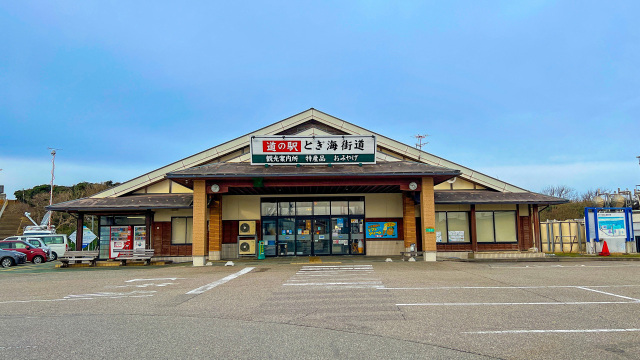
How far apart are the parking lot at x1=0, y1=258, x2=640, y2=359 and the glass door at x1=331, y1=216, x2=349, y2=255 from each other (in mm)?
9696

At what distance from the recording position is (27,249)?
27.1 metres

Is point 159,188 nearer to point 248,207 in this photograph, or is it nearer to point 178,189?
point 178,189

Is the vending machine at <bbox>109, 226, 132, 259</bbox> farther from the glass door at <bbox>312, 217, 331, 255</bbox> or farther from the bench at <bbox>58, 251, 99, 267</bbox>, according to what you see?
the glass door at <bbox>312, 217, 331, 255</bbox>

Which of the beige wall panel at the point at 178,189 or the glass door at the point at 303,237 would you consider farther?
the beige wall panel at the point at 178,189

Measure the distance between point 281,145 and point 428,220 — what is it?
7066mm

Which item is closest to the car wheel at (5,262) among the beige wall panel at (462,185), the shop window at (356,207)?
the shop window at (356,207)

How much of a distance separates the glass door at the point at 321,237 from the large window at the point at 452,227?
565cm

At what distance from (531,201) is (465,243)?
12.4 ft

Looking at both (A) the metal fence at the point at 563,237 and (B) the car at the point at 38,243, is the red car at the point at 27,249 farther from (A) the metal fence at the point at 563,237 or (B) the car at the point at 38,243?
(A) the metal fence at the point at 563,237

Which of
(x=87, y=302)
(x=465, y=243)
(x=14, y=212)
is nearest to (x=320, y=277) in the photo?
(x=87, y=302)

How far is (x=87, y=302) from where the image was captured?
10.1m

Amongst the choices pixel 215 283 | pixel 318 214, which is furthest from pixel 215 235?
pixel 215 283

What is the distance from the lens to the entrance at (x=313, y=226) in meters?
23.5

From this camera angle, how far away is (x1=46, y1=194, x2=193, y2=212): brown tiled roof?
71.6ft
